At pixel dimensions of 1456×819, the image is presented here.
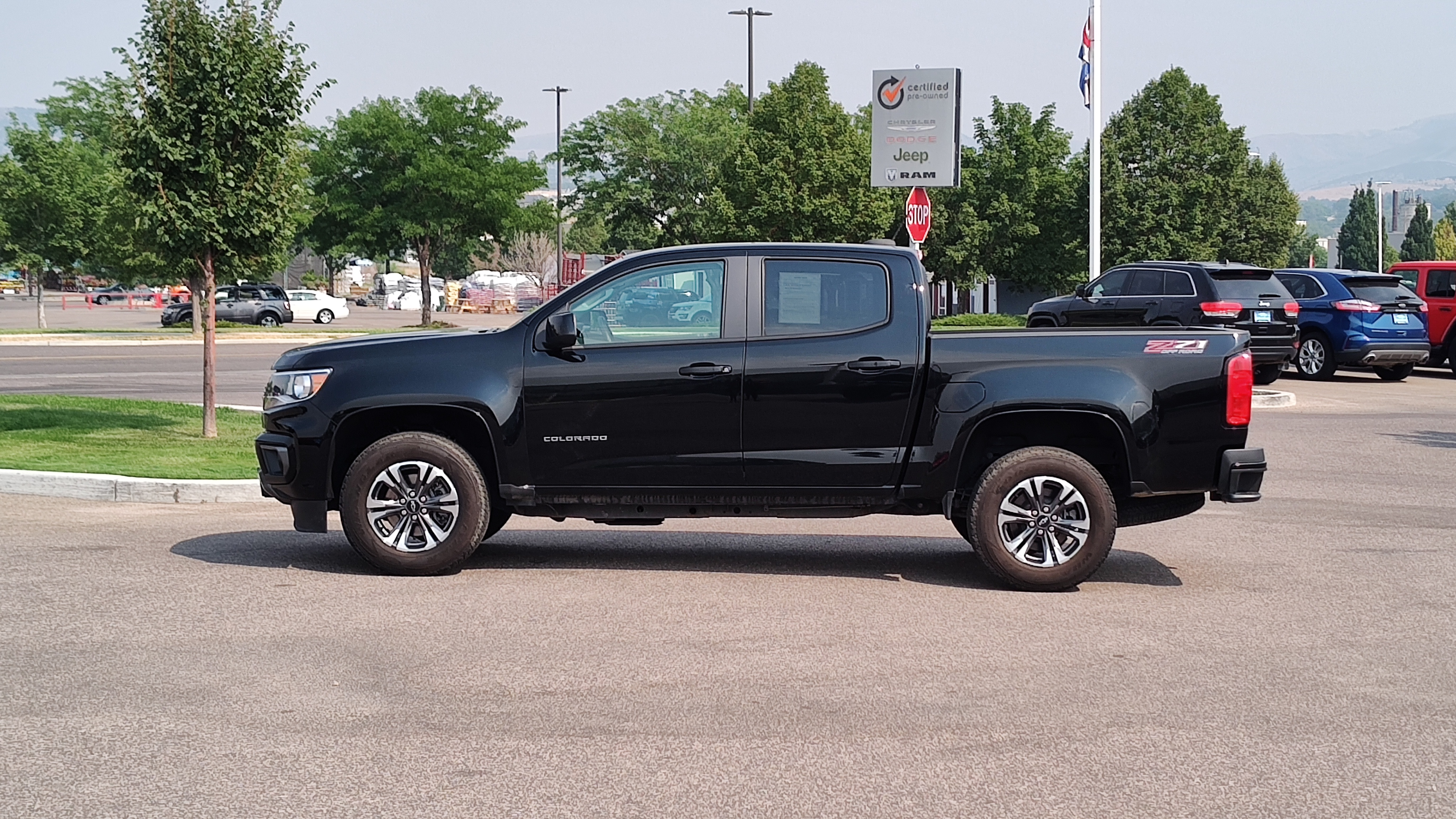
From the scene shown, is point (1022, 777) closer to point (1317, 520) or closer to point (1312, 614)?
point (1312, 614)

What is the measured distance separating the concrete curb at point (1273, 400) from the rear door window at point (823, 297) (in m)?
13.3

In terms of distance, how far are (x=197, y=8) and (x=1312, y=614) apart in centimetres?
1183

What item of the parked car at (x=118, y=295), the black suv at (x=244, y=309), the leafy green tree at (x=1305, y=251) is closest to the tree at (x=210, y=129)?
the black suv at (x=244, y=309)

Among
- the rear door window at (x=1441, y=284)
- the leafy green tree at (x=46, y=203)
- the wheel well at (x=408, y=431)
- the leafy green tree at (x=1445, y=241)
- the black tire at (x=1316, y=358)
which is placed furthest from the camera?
the leafy green tree at (x=1445, y=241)

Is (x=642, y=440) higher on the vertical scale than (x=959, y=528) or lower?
higher

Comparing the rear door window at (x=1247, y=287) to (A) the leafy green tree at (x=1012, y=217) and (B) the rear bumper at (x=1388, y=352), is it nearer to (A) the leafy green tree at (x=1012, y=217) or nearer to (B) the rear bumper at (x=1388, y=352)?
(B) the rear bumper at (x=1388, y=352)

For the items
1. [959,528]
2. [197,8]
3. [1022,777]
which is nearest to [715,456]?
[959,528]

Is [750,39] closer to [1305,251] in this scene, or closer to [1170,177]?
[1170,177]

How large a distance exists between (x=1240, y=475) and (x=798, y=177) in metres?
38.6

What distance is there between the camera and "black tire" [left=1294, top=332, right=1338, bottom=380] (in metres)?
24.1

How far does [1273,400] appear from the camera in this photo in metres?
20.3

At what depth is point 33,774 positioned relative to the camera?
16.0ft

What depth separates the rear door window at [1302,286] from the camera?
24.3 m

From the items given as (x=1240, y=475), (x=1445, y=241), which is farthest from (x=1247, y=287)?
(x=1445, y=241)
